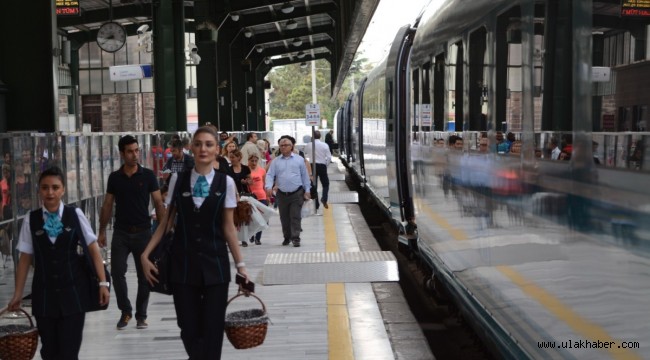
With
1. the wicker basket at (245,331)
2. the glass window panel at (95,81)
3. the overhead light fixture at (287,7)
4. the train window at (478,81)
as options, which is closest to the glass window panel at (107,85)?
the glass window panel at (95,81)

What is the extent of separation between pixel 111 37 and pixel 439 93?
16.2 meters

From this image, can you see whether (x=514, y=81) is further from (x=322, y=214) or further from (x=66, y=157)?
(x=322, y=214)

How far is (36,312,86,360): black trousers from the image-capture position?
21.1 ft

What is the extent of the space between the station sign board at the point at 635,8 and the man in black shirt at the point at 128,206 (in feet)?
18.6

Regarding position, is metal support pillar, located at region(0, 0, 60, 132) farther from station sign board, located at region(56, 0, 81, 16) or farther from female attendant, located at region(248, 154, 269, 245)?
station sign board, located at region(56, 0, 81, 16)

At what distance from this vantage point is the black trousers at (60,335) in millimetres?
6434

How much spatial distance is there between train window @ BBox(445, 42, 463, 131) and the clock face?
1644cm

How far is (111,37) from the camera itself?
24516 mm

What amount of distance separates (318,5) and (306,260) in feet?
72.3

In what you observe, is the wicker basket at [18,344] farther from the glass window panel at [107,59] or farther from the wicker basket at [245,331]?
the glass window panel at [107,59]

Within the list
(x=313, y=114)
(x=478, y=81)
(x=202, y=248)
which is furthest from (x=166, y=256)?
(x=313, y=114)

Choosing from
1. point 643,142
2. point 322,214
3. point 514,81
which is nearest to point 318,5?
point 322,214

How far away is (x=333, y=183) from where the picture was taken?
1467 inches

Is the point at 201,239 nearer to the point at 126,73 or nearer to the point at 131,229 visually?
the point at 131,229
